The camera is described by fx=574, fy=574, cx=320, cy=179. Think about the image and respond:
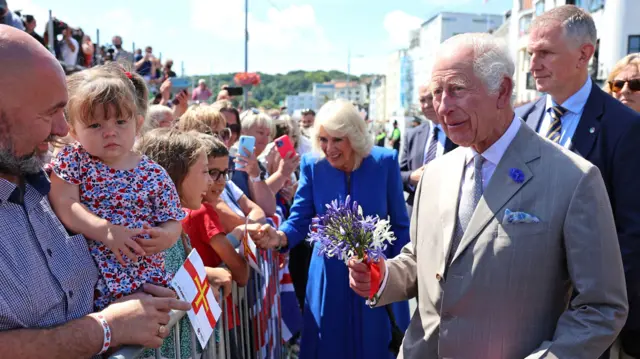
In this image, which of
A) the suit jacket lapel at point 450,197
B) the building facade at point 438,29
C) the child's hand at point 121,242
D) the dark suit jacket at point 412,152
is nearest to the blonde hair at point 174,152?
the child's hand at point 121,242

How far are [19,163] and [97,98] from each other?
2.00ft

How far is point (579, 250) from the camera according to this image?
206cm

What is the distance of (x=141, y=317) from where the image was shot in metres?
2.01

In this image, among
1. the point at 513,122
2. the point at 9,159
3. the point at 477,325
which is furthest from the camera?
the point at 513,122

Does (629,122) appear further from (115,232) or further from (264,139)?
(264,139)

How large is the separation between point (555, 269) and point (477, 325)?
0.36 metres

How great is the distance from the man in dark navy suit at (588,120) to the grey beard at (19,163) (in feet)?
8.81

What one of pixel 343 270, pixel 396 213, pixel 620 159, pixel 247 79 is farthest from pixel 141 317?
pixel 247 79

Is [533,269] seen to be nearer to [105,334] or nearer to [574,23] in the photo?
[105,334]

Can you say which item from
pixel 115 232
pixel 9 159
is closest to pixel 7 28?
pixel 9 159

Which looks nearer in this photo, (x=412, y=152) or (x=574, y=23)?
(x=574, y=23)

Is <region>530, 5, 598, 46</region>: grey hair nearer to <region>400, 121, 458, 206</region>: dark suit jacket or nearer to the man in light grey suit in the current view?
the man in light grey suit

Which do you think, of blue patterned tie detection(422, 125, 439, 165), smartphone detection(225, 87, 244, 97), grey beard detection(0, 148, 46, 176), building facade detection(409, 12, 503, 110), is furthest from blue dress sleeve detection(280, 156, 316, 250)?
building facade detection(409, 12, 503, 110)

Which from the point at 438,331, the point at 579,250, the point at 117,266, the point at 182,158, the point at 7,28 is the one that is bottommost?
the point at 438,331
